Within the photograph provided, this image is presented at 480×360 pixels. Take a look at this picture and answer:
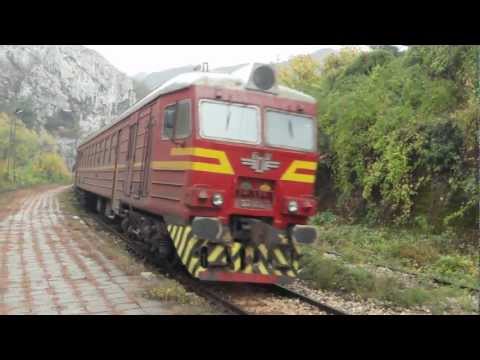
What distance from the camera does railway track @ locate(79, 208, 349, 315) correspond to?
6680 millimetres

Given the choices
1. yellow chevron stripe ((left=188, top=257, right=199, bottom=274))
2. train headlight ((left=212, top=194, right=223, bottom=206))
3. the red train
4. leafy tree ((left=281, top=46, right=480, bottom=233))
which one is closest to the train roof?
the red train

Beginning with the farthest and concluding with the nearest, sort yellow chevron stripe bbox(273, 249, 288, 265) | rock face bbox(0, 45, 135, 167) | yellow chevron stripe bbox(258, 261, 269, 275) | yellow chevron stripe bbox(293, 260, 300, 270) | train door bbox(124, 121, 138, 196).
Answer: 1. rock face bbox(0, 45, 135, 167)
2. train door bbox(124, 121, 138, 196)
3. yellow chevron stripe bbox(293, 260, 300, 270)
4. yellow chevron stripe bbox(273, 249, 288, 265)
5. yellow chevron stripe bbox(258, 261, 269, 275)

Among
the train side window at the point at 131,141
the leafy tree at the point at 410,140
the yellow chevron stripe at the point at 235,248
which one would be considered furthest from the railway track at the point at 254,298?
the leafy tree at the point at 410,140

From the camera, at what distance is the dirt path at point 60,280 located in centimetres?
647

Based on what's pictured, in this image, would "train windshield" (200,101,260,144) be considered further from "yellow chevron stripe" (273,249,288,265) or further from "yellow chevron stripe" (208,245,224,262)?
"yellow chevron stripe" (273,249,288,265)

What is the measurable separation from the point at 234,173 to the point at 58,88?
90.2 m

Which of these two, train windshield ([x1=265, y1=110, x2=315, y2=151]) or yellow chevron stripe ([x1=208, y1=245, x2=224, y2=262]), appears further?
train windshield ([x1=265, y1=110, x2=315, y2=151])

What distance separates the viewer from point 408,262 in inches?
396

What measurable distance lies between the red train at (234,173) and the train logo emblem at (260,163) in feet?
0.05

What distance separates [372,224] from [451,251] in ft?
12.1

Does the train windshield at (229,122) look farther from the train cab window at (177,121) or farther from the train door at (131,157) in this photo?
the train door at (131,157)

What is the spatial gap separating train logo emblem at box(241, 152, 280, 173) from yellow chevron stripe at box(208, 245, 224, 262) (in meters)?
1.31

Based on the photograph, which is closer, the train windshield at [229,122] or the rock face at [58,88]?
the train windshield at [229,122]

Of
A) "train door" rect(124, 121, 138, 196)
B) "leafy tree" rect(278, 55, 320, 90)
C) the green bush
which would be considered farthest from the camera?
the green bush
